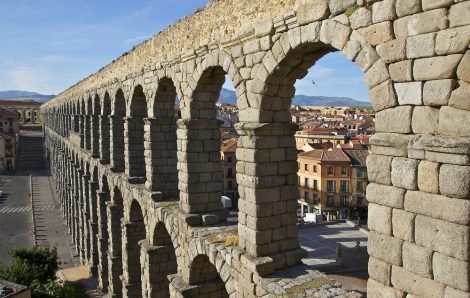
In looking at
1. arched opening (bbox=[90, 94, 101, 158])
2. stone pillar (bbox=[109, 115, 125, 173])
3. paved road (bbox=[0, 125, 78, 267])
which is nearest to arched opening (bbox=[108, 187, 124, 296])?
stone pillar (bbox=[109, 115, 125, 173])

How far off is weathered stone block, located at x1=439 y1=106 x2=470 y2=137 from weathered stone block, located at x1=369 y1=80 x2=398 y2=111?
64 centimetres

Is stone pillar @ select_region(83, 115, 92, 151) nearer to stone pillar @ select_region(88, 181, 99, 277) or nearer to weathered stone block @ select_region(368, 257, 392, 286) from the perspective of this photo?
stone pillar @ select_region(88, 181, 99, 277)

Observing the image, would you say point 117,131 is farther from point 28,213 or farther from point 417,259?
point 28,213

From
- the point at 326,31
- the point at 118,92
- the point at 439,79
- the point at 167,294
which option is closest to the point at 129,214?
the point at 167,294

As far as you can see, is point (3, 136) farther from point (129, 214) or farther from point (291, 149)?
point (291, 149)

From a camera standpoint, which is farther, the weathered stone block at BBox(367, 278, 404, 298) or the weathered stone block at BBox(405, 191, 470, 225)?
the weathered stone block at BBox(367, 278, 404, 298)

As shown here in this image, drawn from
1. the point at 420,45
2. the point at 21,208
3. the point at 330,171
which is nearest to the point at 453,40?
the point at 420,45

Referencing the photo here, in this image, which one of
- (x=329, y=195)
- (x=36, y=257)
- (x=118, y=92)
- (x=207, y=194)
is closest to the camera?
(x=207, y=194)

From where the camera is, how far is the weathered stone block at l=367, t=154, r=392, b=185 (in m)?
5.36

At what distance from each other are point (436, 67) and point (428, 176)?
123cm

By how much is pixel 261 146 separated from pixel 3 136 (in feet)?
223

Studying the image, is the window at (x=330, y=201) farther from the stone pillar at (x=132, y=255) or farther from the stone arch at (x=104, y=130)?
the stone pillar at (x=132, y=255)

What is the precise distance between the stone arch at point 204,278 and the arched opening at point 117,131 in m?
8.99

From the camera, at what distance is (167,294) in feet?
45.8
